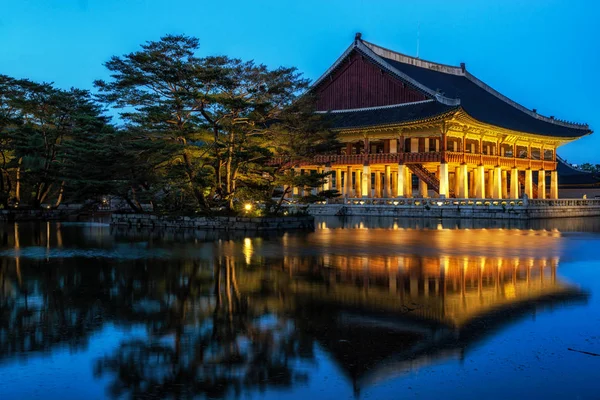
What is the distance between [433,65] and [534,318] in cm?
5901

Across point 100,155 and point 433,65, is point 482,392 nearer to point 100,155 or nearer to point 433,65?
point 100,155

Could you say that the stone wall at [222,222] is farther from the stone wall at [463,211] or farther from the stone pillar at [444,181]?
the stone pillar at [444,181]

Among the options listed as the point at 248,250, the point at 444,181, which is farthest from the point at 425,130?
the point at 248,250

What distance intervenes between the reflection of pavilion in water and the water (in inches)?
1.6

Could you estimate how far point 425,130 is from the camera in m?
50.2

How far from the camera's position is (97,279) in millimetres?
13008

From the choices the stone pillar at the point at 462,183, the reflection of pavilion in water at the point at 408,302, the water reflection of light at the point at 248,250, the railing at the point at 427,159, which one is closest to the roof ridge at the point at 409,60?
the railing at the point at 427,159

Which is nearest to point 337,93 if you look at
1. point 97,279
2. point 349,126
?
point 349,126

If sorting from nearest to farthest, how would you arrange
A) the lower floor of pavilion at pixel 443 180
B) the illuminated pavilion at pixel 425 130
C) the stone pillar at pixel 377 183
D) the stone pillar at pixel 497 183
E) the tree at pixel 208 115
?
the tree at pixel 208 115, the illuminated pavilion at pixel 425 130, the lower floor of pavilion at pixel 443 180, the stone pillar at pixel 497 183, the stone pillar at pixel 377 183

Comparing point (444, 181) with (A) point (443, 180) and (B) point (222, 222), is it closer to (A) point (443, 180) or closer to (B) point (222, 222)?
(A) point (443, 180)

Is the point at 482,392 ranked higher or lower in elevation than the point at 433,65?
lower

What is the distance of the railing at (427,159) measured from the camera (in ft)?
162

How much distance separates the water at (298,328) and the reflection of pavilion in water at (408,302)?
40mm

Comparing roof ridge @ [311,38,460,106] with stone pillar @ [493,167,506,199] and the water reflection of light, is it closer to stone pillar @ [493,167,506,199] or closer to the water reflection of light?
stone pillar @ [493,167,506,199]
